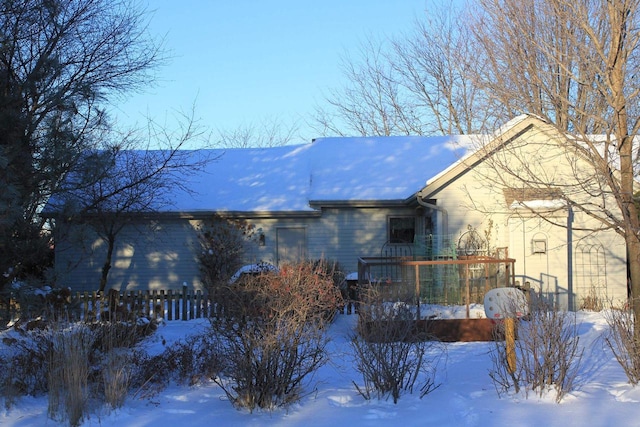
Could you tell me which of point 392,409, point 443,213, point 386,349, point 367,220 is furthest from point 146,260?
point 392,409

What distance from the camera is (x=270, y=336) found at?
264 inches

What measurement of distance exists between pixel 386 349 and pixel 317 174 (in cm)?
1406

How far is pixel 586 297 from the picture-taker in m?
16.3

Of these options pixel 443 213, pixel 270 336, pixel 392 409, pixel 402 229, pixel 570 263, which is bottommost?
pixel 392 409

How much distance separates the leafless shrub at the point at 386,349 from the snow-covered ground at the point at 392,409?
0.50 ft

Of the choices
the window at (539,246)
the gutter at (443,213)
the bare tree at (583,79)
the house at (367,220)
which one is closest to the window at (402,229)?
the house at (367,220)

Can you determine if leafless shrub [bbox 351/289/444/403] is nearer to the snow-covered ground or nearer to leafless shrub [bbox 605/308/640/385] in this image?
the snow-covered ground

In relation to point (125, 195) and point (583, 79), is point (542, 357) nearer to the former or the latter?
point (583, 79)

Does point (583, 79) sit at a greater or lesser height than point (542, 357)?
greater

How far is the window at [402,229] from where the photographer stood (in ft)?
64.2

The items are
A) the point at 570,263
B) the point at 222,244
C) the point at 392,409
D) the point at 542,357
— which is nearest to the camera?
the point at 392,409

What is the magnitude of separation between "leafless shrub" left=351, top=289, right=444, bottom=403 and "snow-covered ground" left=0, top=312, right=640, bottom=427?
0.50 feet

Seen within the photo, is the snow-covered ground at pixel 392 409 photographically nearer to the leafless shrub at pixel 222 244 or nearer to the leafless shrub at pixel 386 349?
the leafless shrub at pixel 386 349

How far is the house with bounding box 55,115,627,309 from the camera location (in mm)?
16125
